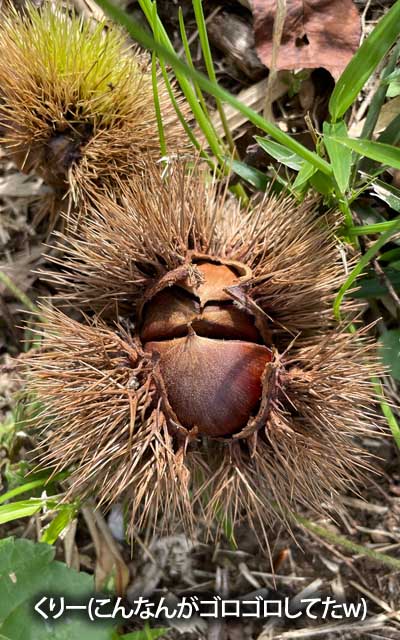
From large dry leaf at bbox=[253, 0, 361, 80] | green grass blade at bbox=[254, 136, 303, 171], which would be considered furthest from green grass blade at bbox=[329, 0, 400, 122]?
large dry leaf at bbox=[253, 0, 361, 80]

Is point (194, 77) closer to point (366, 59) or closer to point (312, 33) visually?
point (366, 59)

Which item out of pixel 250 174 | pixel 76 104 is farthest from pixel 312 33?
pixel 76 104

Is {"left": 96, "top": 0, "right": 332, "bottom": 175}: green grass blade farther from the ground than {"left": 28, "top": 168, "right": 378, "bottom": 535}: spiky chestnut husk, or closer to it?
farther from the ground

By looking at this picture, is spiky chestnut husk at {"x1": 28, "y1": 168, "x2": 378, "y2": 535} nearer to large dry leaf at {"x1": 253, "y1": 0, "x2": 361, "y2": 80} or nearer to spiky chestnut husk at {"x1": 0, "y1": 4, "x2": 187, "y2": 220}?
spiky chestnut husk at {"x1": 0, "y1": 4, "x2": 187, "y2": 220}

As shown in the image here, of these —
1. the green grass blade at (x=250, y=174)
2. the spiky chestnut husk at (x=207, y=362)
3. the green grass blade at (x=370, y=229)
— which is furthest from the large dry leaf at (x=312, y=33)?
the spiky chestnut husk at (x=207, y=362)

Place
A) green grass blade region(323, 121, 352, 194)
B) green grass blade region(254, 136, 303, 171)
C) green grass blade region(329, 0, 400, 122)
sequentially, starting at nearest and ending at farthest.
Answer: green grass blade region(329, 0, 400, 122) → green grass blade region(323, 121, 352, 194) → green grass blade region(254, 136, 303, 171)

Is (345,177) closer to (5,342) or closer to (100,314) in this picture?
(100,314)

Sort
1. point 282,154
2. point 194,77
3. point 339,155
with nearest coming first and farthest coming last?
point 194,77, point 339,155, point 282,154
